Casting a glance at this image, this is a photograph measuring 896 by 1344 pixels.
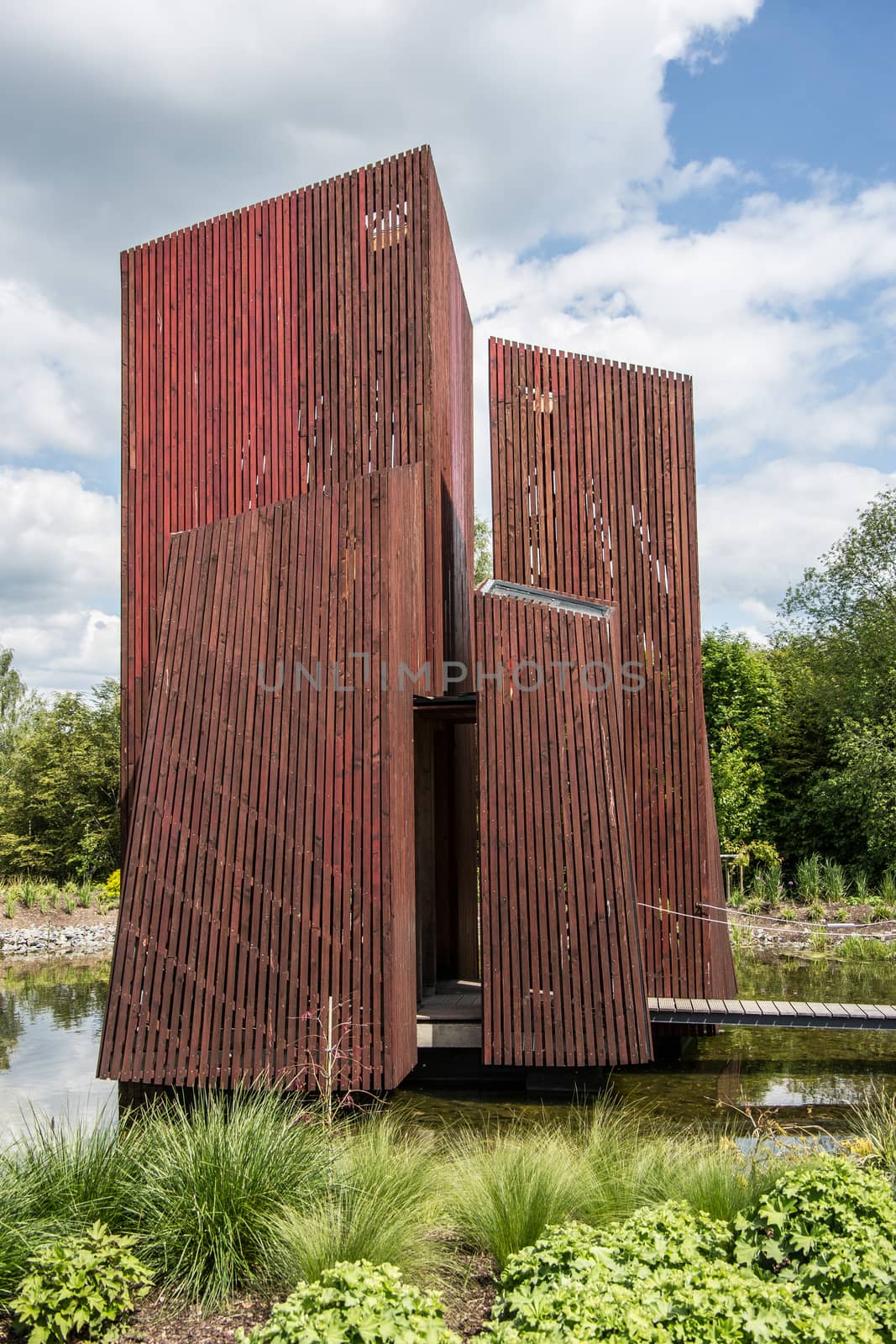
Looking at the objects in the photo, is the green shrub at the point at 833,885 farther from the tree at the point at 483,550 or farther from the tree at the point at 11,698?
the tree at the point at 11,698

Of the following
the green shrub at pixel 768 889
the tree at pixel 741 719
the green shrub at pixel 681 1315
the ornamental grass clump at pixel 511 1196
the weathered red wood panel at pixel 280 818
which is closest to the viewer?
the green shrub at pixel 681 1315

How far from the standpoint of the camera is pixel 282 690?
25.7ft

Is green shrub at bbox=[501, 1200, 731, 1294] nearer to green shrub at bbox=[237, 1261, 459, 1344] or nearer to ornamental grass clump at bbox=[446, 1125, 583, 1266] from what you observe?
ornamental grass clump at bbox=[446, 1125, 583, 1266]

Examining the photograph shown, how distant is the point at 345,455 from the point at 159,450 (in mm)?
1888

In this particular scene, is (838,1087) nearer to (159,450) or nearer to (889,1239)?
(889,1239)

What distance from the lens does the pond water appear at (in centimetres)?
742

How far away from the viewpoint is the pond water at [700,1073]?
24.3 feet

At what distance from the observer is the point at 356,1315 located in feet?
10.0

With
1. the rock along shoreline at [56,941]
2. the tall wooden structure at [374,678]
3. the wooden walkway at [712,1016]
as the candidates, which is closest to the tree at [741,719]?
the tall wooden structure at [374,678]

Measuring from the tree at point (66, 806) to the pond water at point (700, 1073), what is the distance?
38.7 feet

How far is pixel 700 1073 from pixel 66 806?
739 inches

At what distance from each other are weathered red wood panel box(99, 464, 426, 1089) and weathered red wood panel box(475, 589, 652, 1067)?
25.6 inches

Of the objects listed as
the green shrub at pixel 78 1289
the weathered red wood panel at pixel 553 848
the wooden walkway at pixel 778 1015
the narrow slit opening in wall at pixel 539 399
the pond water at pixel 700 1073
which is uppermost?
the narrow slit opening in wall at pixel 539 399

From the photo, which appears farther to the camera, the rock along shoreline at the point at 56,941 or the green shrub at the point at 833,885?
the green shrub at the point at 833,885
